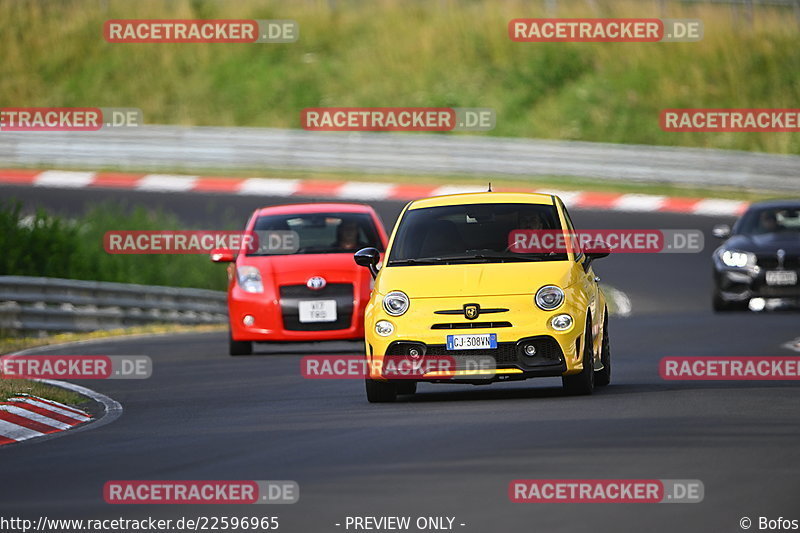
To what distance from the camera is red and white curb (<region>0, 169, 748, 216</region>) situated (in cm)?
3641

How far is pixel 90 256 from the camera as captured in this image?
93.8 feet

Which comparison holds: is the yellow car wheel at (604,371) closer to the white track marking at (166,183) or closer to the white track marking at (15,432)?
the white track marking at (15,432)

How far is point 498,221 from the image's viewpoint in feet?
46.2

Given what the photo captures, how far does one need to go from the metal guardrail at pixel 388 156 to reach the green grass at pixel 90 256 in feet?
26.6

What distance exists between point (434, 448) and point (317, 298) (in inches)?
341

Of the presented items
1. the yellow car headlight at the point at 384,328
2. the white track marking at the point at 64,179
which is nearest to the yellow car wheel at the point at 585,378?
the yellow car headlight at the point at 384,328

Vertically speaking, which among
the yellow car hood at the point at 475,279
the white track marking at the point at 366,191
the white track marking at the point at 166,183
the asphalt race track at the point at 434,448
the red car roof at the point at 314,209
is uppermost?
the white track marking at the point at 166,183

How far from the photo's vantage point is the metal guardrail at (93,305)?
23500 millimetres

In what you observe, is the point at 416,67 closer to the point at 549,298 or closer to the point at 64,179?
the point at 64,179

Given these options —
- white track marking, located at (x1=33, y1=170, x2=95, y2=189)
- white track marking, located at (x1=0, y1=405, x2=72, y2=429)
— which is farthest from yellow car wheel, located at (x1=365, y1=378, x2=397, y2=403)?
white track marking, located at (x1=33, y1=170, x2=95, y2=189)

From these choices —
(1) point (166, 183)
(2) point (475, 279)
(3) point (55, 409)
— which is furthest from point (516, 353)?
(1) point (166, 183)

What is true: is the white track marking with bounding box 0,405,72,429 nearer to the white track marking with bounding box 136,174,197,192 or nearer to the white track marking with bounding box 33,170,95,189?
the white track marking with bounding box 136,174,197,192

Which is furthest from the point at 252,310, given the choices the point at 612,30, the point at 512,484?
the point at 612,30

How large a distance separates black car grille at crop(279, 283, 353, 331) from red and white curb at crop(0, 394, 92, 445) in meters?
5.38
